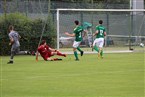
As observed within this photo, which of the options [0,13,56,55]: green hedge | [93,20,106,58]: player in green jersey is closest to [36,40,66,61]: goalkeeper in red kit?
[93,20,106,58]: player in green jersey

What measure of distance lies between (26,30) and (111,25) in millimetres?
8861

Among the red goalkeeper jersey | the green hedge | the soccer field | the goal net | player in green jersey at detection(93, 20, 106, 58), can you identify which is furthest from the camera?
the goal net

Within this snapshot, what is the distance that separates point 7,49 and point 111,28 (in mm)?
10541

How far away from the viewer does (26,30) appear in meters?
33.7

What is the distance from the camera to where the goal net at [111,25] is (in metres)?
36.9

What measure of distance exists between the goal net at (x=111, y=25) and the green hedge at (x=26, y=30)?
44.0 inches

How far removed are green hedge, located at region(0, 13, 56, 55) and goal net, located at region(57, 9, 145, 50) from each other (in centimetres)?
112

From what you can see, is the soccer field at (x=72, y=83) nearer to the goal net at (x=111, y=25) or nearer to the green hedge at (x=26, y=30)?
the green hedge at (x=26, y=30)

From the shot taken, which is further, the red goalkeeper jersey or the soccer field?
the red goalkeeper jersey

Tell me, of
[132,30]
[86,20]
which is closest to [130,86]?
[86,20]

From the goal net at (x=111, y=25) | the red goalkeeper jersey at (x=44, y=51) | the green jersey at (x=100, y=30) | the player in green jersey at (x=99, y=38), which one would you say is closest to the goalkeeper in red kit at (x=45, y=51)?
the red goalkeeper jersey at (x=44, y=51)

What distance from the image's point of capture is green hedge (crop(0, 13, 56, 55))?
32.9 metres

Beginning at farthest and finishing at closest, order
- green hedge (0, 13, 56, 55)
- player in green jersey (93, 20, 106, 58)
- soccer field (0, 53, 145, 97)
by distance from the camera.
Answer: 1. green hedge (0, 13, 56, 55)
2. player in green jersey (93, 20, 106, 58)
3. soccer field (0, 53, 145, 97)

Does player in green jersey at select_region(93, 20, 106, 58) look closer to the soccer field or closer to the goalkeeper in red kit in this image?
the goalkeeper in red kit
